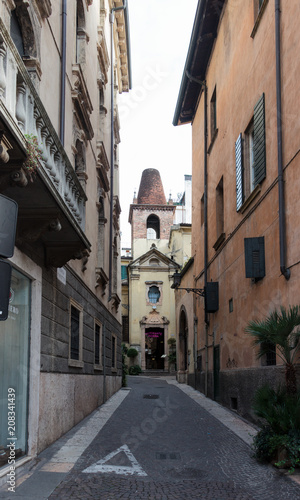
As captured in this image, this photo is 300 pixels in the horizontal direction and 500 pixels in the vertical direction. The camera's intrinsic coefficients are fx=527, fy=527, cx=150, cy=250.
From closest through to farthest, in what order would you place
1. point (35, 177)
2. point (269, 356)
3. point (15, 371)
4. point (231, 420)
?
point (35, 177) < point (15, 371) < point (269, 356) < point (231, 420)

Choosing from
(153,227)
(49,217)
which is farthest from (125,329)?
(49,217)

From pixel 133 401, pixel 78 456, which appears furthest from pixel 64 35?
pixel 133 401

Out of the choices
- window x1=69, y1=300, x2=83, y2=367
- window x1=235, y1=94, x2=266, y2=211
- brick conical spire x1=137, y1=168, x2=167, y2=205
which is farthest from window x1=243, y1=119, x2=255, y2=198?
brick conical spire x1=137, y1=168, x2=167, y2=205

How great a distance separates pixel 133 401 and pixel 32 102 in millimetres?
11503

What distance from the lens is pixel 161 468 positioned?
6922 millimetres

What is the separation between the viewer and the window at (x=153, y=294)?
45625 mm

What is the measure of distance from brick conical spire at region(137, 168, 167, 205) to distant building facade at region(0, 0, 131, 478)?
130 feet

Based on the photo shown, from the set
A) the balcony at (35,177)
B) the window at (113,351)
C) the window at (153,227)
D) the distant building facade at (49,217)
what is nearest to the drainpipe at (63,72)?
the distant building facade at (49,217)

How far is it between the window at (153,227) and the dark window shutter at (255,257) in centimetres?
4281

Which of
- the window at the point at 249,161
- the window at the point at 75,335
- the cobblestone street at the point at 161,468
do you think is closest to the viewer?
the cobblestone street at the point at 161,468

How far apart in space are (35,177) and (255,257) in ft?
18.4

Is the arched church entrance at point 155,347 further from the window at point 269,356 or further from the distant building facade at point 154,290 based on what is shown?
the window at point 269,356

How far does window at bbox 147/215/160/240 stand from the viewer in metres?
53.1

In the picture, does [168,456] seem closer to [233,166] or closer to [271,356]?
[271,356]
